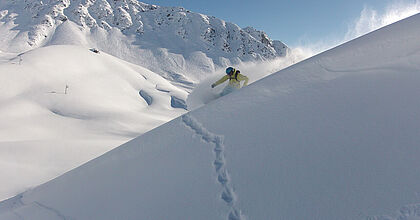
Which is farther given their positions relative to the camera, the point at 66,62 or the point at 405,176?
the point at 66,62

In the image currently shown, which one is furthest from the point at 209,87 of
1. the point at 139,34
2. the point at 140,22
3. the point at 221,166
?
the point at 140,22

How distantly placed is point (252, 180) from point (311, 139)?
665 millimetres

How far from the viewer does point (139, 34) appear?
88.0 meters

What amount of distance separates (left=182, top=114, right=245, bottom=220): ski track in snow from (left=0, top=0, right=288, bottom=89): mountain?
55235 millimetres

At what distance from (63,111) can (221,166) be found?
31.3 ft

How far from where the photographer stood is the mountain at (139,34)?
70025 millimetres

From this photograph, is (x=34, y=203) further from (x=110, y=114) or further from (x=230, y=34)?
(x=230, y=34)

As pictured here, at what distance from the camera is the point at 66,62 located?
15.0 m

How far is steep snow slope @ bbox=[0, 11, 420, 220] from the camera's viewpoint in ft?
5.32

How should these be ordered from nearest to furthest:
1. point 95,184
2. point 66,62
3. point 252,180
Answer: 1. point 252,180
2. point 95,184
3. point 66,62

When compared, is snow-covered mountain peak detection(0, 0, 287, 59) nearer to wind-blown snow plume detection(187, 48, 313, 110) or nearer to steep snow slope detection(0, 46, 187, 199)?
steep snow slope detection(0, 46, 187, 199)

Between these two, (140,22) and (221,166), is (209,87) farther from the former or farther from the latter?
(140,22)

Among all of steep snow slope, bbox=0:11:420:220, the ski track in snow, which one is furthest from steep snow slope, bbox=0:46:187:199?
the ski track in snow

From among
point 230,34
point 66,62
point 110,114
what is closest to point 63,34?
point 230,34
